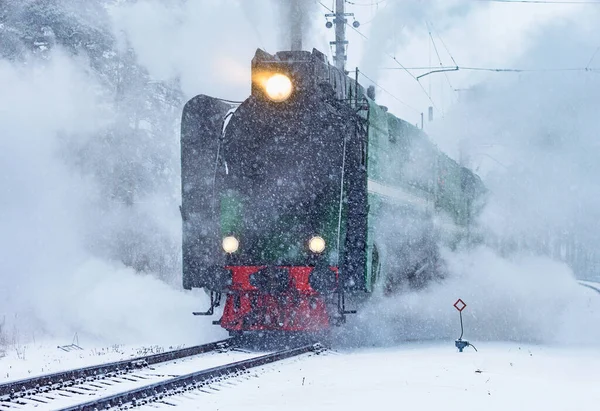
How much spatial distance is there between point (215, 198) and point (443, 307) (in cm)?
500

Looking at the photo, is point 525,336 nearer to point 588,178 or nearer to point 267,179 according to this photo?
point 267,179

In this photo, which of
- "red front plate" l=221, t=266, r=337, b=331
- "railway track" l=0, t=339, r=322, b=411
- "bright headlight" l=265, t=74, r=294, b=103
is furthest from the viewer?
"bright headlight" l=265, t=74, r=294, b=103

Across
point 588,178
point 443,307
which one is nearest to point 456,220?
point 443,307

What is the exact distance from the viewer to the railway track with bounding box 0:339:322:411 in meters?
6.00

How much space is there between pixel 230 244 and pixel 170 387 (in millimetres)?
3504

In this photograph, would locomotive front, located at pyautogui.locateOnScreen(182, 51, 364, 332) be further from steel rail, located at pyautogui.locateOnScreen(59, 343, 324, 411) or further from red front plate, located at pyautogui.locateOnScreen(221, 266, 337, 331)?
steel rail, located at pyautogui.locateOnScreen(59, 343, 324, 411)

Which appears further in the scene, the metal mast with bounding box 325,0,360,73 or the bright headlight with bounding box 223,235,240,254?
the metal mast with bounding box 325,0,360,73

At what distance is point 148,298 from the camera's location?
550 inches

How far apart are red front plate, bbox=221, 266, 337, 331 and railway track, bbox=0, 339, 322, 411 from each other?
0.68m

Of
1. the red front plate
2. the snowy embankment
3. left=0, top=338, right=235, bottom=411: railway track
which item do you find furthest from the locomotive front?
left=0, top=338, right=235, bottom=411: railway track

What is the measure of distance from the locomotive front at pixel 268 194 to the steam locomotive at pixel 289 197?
0.01 meters

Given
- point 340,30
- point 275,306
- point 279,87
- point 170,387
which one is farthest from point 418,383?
point 340,30

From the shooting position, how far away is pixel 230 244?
32.3 feet

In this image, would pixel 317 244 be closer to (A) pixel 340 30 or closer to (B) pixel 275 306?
(B) pixel 275 306
